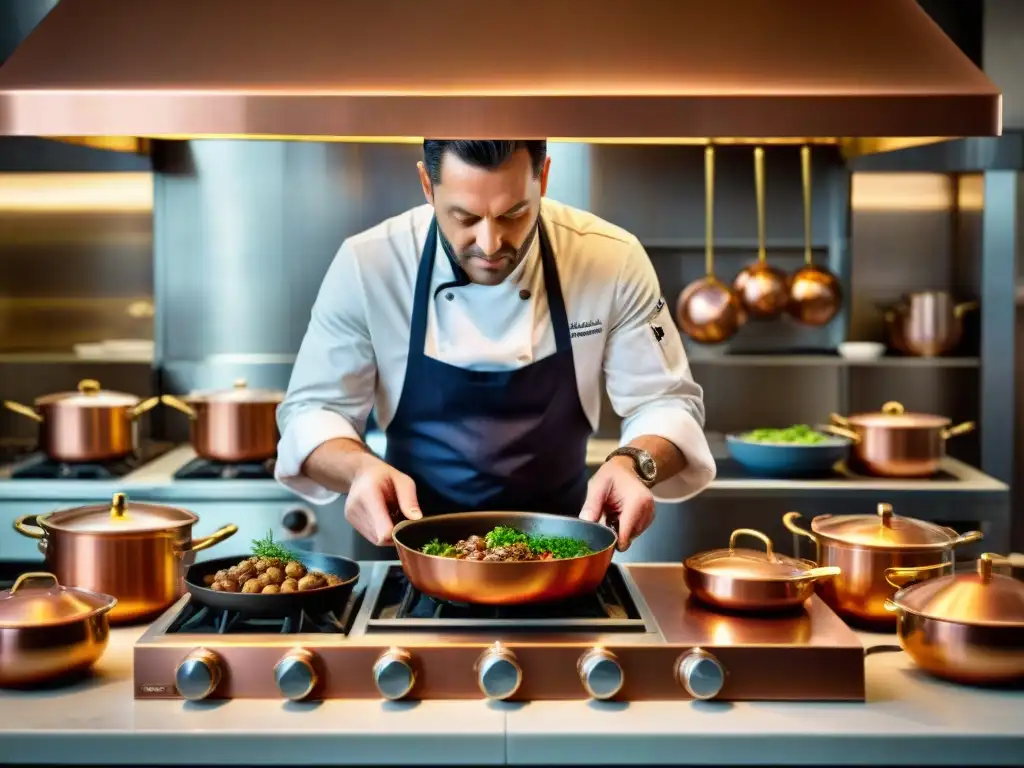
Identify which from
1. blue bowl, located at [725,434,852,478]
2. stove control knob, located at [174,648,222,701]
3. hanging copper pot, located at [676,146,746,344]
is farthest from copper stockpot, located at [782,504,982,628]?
hanging copper pot, located at [676,146,746,344]

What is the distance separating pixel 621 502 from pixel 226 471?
1.90 metres

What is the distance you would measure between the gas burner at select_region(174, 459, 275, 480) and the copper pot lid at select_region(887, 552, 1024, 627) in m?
2.29

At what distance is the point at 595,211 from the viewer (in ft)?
13.7

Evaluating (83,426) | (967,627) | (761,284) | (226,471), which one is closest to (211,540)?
(967,627)

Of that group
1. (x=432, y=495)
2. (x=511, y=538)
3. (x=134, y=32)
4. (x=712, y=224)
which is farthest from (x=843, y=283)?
(x=134, y=32)

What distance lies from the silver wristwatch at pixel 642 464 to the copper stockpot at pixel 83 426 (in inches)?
77.8

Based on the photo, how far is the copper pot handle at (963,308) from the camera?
13.3 ft

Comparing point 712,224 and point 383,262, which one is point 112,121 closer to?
point 383,262

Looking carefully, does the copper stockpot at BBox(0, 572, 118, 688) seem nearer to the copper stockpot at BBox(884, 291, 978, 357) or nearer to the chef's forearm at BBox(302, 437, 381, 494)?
the chef's forearm at BBox(302, 437, 381, 494)

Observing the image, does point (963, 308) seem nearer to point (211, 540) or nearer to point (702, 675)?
point (702, 675)

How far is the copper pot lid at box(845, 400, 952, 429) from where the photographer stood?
11.9 ft

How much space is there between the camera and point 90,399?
3.66m

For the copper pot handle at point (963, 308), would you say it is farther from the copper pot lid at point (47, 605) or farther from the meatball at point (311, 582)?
the copper pot lid at point (47, 605)

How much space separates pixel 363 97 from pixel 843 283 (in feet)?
9.42
